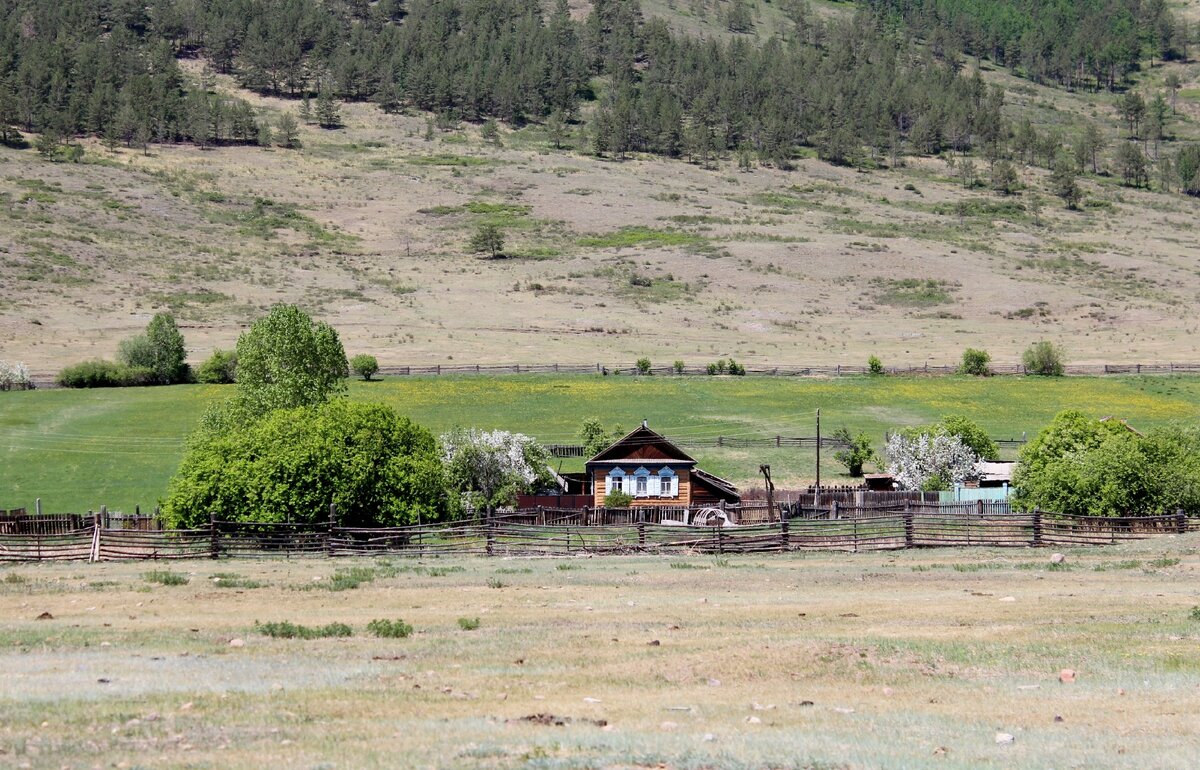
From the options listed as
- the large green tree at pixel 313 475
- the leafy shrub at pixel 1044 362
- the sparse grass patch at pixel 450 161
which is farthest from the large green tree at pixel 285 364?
the sparse grass patch at pixel 450 161

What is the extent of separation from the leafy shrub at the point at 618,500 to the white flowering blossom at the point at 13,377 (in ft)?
157

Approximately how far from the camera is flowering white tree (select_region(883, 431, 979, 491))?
200 ft

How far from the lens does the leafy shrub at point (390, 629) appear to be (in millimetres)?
20734

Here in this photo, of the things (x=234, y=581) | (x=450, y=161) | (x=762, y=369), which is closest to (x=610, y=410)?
(x=762, y=369)

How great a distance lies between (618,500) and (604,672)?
1576 inches

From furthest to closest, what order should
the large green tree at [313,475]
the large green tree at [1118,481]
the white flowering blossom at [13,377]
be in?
the white flowering blossom at [13,377] → the large green tree at [1118,481] → the large green tree at [313,475]

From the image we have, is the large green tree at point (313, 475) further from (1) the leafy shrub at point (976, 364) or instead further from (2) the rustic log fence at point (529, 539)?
(1) the leafy shrub at point (976, 364)

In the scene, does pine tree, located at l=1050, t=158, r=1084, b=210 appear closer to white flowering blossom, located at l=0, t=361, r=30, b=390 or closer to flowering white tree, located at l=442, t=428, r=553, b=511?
white flowering blossom, located at l=0, t=361, r=30, b=390

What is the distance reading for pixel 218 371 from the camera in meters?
89.4

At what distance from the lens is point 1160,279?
473 ft

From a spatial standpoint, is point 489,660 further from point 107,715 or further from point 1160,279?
point 1160,279

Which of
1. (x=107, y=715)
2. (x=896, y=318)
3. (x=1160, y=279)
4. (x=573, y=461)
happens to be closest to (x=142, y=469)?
(x=573, y=461)

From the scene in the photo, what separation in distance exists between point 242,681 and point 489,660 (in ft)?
11.4

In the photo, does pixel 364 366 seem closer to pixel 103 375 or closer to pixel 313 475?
pixel 103 375
